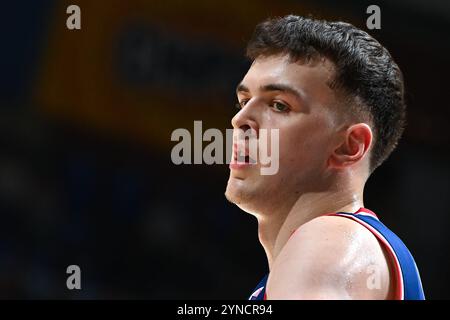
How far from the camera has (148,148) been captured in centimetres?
701

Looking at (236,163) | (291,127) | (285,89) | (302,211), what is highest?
(285,89)

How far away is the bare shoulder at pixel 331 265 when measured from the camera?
7.22ft

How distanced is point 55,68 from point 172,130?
3.73 feet

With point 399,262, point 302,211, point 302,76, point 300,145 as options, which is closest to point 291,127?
point 300,145

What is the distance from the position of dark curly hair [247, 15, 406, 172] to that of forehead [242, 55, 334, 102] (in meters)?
0.02

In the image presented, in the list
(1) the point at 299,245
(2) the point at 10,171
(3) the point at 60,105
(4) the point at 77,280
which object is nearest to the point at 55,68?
(3) the point at 60,105

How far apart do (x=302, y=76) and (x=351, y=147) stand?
1.00 ft

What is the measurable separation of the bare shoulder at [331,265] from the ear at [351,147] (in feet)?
1.12

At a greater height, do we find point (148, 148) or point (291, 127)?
point (291, 127)

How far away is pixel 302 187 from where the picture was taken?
2.75 m

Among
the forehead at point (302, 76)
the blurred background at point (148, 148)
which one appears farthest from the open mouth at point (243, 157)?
the blurred background at point (148, 148)

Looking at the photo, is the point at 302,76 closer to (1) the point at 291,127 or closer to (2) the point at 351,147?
(1) the point at 291,127

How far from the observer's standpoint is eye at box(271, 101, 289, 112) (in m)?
2.76

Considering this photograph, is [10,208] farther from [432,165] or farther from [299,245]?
[299,245]
